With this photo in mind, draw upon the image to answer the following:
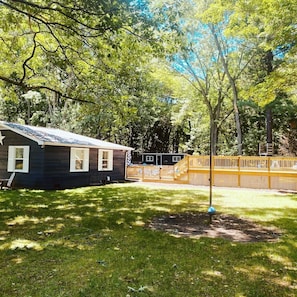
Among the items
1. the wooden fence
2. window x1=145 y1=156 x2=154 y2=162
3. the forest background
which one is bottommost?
the wooden fence

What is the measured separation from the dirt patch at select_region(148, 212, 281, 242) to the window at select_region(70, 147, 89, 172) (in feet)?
27.0

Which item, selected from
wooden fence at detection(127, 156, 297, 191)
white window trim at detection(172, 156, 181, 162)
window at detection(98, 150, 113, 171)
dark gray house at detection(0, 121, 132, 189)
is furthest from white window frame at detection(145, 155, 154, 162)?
dark gray house at detection(0, 121, 132, 189)

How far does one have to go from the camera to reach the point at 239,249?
488 cm

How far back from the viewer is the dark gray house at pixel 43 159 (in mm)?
13133

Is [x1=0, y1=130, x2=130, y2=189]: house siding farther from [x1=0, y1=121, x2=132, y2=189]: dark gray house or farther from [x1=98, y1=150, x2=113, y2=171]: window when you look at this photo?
[x1=98, y1=150, x2=113, y2=171]: window

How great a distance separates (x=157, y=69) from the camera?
2488 centimetres

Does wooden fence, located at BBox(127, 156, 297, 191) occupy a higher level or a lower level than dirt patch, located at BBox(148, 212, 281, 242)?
higher

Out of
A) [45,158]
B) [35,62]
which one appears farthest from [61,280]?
[45,158]

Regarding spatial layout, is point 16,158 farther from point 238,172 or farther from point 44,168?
point 238,172

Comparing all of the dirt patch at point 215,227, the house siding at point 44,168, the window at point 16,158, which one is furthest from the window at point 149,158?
the dirt patch at point 215,227

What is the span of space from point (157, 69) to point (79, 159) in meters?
13.0

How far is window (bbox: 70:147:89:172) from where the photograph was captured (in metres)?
14.5

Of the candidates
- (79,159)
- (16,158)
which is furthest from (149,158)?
(16,158)

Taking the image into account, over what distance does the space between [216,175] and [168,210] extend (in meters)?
7.92
